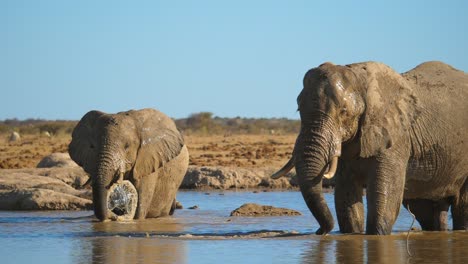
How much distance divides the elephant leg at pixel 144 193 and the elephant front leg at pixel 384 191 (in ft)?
19.2

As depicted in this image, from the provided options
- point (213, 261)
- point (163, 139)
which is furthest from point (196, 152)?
point (213, 261)

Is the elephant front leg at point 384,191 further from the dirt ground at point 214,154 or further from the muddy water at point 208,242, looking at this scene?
the dirt ground at point 214,154

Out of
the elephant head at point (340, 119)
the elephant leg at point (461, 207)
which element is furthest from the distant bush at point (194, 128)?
the elephant head at point (340, 119)

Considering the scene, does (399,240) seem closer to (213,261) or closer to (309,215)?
(213,261)

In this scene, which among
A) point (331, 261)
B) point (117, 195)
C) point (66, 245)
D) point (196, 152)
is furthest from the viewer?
point (196, 152)

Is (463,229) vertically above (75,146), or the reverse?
(75,146)

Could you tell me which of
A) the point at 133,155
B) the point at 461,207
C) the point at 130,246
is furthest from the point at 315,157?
the point at 133,155

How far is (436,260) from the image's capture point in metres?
12.1

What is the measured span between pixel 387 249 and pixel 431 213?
11.5ft

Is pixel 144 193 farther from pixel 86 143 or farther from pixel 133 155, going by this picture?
pixel 86 143

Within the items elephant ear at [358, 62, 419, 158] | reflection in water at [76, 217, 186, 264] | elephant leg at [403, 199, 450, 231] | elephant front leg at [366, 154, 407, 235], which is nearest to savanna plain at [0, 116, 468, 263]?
reflection in water at [76, 217, 186, 264]

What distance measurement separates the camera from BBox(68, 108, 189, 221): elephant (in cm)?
1867

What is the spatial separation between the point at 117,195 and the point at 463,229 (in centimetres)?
611

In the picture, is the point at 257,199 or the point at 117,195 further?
the point at 257,199
